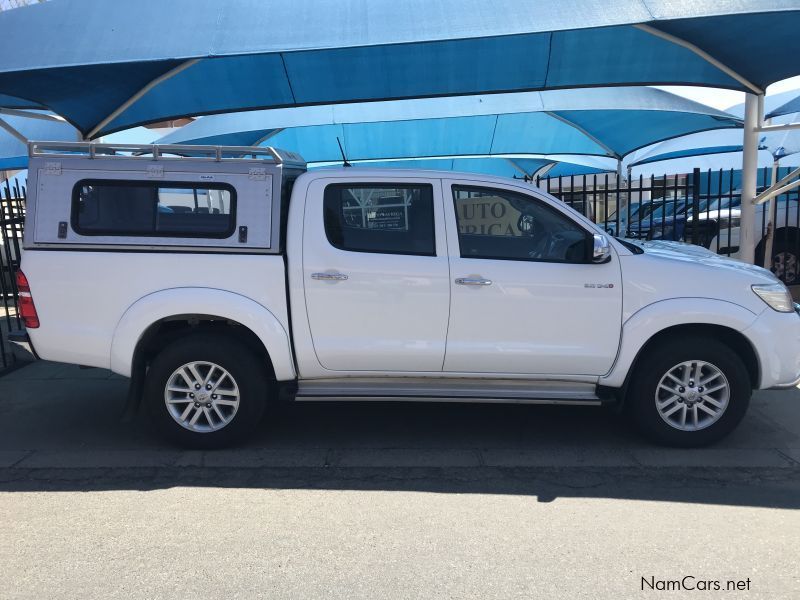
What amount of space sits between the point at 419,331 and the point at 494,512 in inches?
53.3

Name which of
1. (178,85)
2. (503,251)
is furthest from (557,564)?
(178,85)

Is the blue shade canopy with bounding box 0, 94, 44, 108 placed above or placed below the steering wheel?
above

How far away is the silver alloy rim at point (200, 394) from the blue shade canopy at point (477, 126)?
7.45 meters

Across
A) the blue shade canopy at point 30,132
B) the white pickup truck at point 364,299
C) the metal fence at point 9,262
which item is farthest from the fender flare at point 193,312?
the blue shade canopy at point 30,132

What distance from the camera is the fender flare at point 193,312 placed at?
4.45 metres

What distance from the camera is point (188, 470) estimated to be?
14.5 feet

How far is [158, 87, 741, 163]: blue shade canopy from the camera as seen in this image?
1149 cm

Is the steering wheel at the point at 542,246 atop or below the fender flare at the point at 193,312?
atop

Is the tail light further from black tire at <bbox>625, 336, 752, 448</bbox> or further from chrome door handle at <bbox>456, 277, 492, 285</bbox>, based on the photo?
black tire at <bbox>625, 336, 752, 448</bbox>

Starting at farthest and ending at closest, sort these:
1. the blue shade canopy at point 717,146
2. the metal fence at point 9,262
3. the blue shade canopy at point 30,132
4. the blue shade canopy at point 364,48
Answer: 1. the blue shade canopy at point 717,146
2. the blue shade canopy at point 30,132
3. the metal fence at point 9,262
4. the blue shade canopy at point 364,48

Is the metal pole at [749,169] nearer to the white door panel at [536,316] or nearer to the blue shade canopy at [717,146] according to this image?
the white door panel at [536,316]

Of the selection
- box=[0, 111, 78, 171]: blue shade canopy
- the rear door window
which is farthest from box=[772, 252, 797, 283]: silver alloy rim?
box=[0, 111, 78, 171]: blue shade canopy

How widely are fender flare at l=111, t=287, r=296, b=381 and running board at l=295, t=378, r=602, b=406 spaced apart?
1.43 ft

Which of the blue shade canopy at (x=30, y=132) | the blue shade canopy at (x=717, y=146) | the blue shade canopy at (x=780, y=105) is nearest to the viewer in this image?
the blue shade canopy at (x=780, y=105)
